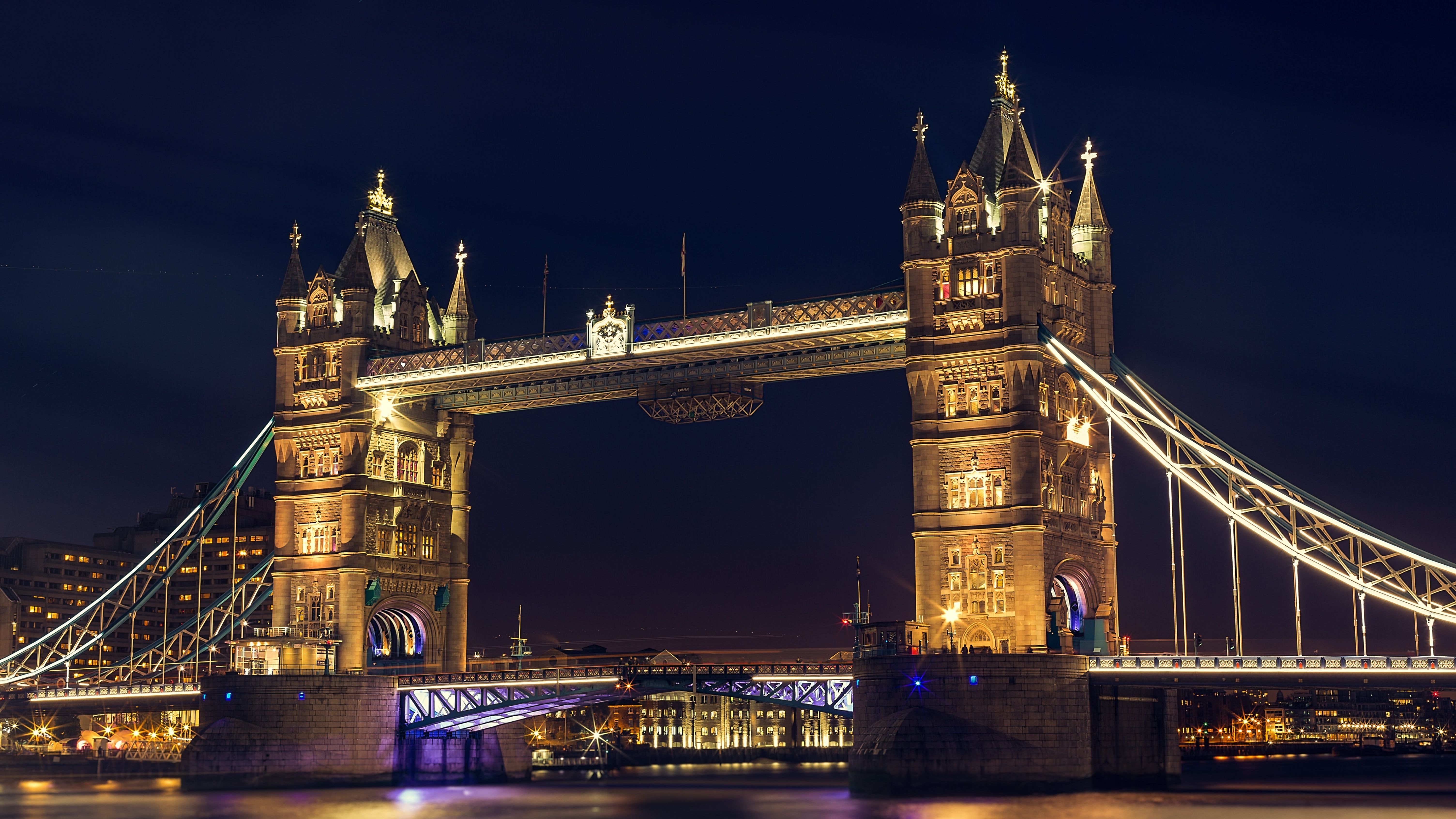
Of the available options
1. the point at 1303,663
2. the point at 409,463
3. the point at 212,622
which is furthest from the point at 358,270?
the point at 1303,663

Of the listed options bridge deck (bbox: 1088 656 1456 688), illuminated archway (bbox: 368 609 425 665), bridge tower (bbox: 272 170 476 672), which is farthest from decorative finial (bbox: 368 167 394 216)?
bridge deck (bbox: 1088 656 1456 688)

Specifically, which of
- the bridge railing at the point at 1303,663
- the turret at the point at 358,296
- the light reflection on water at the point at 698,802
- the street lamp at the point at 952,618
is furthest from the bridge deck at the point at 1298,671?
the turret at the point at 358,296

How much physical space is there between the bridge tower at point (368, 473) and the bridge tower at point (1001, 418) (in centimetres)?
2988

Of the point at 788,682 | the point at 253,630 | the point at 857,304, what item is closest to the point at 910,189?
the point at 857,304

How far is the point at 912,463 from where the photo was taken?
7506 centimetres

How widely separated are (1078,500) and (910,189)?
15.2m

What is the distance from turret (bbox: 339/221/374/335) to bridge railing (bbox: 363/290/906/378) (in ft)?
6.16

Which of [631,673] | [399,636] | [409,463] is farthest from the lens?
[399,636]

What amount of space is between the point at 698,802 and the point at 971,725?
21.6 metres

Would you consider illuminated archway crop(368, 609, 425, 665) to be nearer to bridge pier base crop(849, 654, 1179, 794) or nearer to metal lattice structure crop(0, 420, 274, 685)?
metal lattice structure crop(0, 420, 274, 685)

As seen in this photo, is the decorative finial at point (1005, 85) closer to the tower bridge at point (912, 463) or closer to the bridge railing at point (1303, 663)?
the tower bridge at point (912, 463)

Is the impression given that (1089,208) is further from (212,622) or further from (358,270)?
(212,622)

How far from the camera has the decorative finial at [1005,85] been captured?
3054 inches

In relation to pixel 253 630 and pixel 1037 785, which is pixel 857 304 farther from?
pixel 253 630
